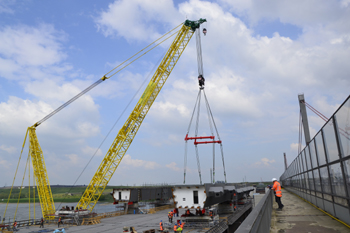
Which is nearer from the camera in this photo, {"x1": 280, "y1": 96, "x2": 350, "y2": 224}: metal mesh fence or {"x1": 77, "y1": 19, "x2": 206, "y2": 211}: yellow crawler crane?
{"x1": 280, "y1": 96, "x2": 350, "y2": 224}: metal mesh fence

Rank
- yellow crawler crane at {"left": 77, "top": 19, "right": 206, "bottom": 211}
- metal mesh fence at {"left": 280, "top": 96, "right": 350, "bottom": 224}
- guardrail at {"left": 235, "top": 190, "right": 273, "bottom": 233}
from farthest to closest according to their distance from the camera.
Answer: yellow crawler crane at {"left": 77, "top": 19, "right": 206, "bottom": 211} < metal mesh fence at {"left": 280, "top": 96, "right": 350, "bottom": 224} < guardrail at {"left": 235, "top": 190, "right": 273, "bottom": 233}

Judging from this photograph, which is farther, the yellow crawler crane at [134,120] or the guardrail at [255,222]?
the yellow crawler crane at [134,120]

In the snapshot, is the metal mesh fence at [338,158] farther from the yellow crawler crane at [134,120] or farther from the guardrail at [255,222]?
the yellow crawler crane at [134,120]

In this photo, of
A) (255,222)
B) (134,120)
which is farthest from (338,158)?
(134,120)

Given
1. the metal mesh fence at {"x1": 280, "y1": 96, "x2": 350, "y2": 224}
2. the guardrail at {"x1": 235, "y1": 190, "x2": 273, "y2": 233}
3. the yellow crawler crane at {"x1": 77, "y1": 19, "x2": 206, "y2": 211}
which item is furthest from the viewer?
the yellow crawler crane at {"x1": 77, "y1": 19, "x2": 206, "y2": 211}

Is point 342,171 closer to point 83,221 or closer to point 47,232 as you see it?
point 47,232

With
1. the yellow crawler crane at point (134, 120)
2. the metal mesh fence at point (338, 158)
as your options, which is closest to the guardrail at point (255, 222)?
the metal mesh fence at point (338, 158)

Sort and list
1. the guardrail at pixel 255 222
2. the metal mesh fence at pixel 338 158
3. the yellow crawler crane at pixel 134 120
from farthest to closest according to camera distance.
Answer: the yellow crawler crane at pixel 134 120 → the metal mesh fence at pixel 338 158 → the guardrail at pixel 255 222

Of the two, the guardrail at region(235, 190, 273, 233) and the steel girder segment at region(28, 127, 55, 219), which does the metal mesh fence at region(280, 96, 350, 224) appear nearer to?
the guardrail at region(235, 190, 273, 233)

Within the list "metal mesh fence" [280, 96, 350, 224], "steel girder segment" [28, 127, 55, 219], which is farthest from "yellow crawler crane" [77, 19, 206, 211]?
"metal mesh fence" [280, 96, 350, 224]

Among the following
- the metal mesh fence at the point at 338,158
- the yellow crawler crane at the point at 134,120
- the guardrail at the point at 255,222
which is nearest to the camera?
the guardrail at the point at 255,222

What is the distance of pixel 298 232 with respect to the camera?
6941mm

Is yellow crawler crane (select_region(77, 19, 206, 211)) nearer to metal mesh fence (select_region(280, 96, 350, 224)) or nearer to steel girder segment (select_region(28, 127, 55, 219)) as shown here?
steel girder segment (select_region(28, 127, 55, 219))

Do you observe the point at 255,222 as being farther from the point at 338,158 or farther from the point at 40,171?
the point at 40,171
